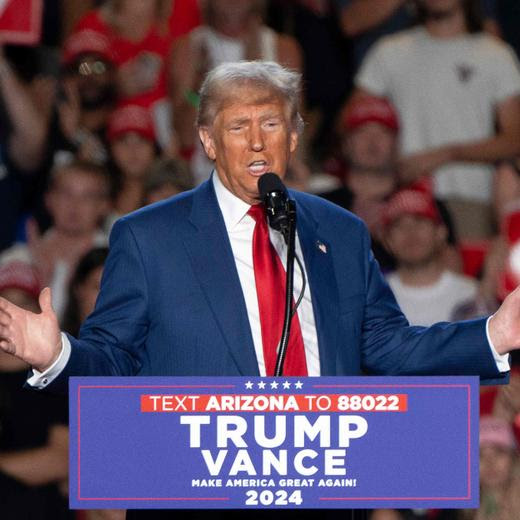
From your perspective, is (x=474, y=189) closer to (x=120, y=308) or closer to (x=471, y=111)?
(x=471, y=111)

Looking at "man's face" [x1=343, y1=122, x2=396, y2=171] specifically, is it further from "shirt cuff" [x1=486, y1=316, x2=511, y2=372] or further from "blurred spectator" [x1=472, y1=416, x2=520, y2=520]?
"shirt cuff" [x1=486, y1=316, x2=511, y2=372]

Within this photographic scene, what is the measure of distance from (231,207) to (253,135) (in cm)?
17

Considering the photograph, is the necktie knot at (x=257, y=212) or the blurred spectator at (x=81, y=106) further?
the blurred spectator at (x=81, y=106)

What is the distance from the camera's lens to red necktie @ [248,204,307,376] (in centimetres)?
255

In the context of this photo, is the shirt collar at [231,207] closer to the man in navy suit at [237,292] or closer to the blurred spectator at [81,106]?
the man in navy suit at [237,292]

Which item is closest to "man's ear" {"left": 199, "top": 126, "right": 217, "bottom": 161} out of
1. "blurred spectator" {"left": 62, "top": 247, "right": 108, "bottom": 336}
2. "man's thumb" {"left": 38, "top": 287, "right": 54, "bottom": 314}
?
"man's thumb" {"left": 38, "top": 287, "right": 54, "bottom": 314}

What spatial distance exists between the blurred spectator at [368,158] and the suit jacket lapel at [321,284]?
9.65 ft

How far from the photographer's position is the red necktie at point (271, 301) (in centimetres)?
255

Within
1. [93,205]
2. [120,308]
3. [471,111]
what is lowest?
[120,308]

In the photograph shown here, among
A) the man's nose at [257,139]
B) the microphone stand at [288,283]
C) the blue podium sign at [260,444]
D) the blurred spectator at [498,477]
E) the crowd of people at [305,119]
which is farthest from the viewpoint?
the crowd of people at [305,119]

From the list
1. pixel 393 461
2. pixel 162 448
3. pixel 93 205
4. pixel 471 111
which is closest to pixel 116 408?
pixel 162 448

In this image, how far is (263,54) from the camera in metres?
5.73

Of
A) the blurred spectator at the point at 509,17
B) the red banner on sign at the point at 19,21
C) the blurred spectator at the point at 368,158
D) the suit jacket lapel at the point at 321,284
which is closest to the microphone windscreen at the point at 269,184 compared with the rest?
the suit jacket lapel at the point at 321,284

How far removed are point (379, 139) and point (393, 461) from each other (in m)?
3.55
